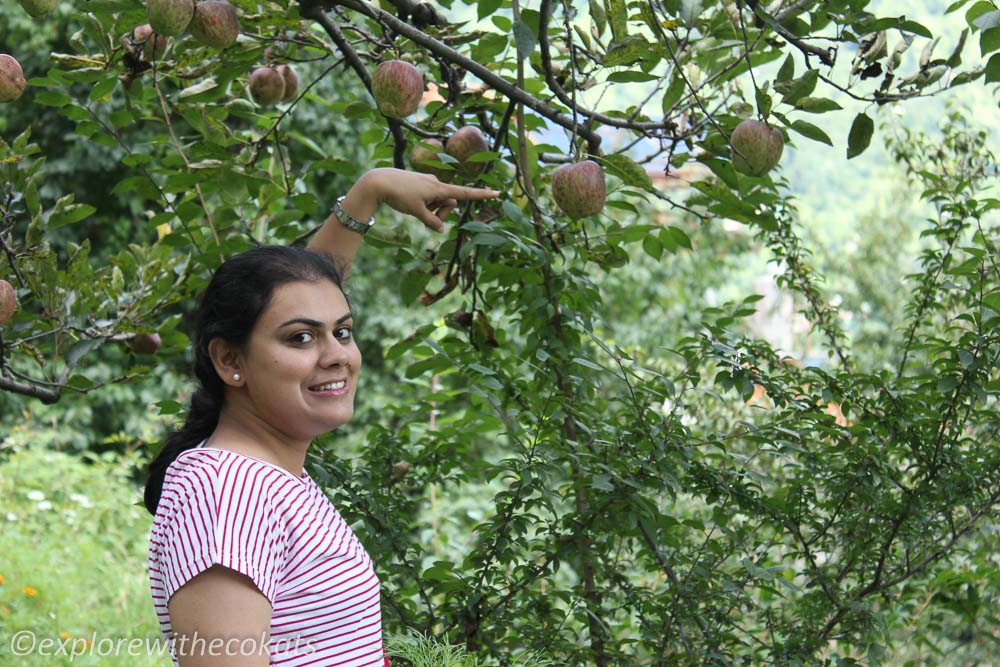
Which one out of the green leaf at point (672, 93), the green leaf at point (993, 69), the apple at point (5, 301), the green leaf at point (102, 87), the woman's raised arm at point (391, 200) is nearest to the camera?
the green leaf at point (993, 69)

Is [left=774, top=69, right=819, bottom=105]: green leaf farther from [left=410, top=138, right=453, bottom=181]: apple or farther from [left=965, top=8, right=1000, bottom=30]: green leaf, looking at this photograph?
[left=410, top=138, right=453, bottom=181]: apple

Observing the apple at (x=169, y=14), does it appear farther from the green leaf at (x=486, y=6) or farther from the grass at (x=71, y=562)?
the grass at (x=71, y=562)

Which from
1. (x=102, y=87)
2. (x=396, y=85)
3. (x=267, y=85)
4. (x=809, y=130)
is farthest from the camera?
(x=267, y=85)

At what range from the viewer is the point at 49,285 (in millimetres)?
1855

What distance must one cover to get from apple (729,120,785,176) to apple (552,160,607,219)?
6.9 inches

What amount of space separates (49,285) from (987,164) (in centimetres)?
196

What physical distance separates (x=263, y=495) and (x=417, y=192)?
549mm

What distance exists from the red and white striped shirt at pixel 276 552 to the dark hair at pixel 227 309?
13 cm

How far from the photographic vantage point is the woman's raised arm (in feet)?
4.68

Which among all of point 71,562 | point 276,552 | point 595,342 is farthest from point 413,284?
point 71,562

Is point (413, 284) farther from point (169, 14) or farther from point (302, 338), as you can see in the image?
point (302, 338)

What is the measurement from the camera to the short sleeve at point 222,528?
95 cm

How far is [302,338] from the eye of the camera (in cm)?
113

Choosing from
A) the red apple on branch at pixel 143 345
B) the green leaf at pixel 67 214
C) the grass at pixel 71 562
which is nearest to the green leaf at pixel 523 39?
the green leaf at pixel 67 214
